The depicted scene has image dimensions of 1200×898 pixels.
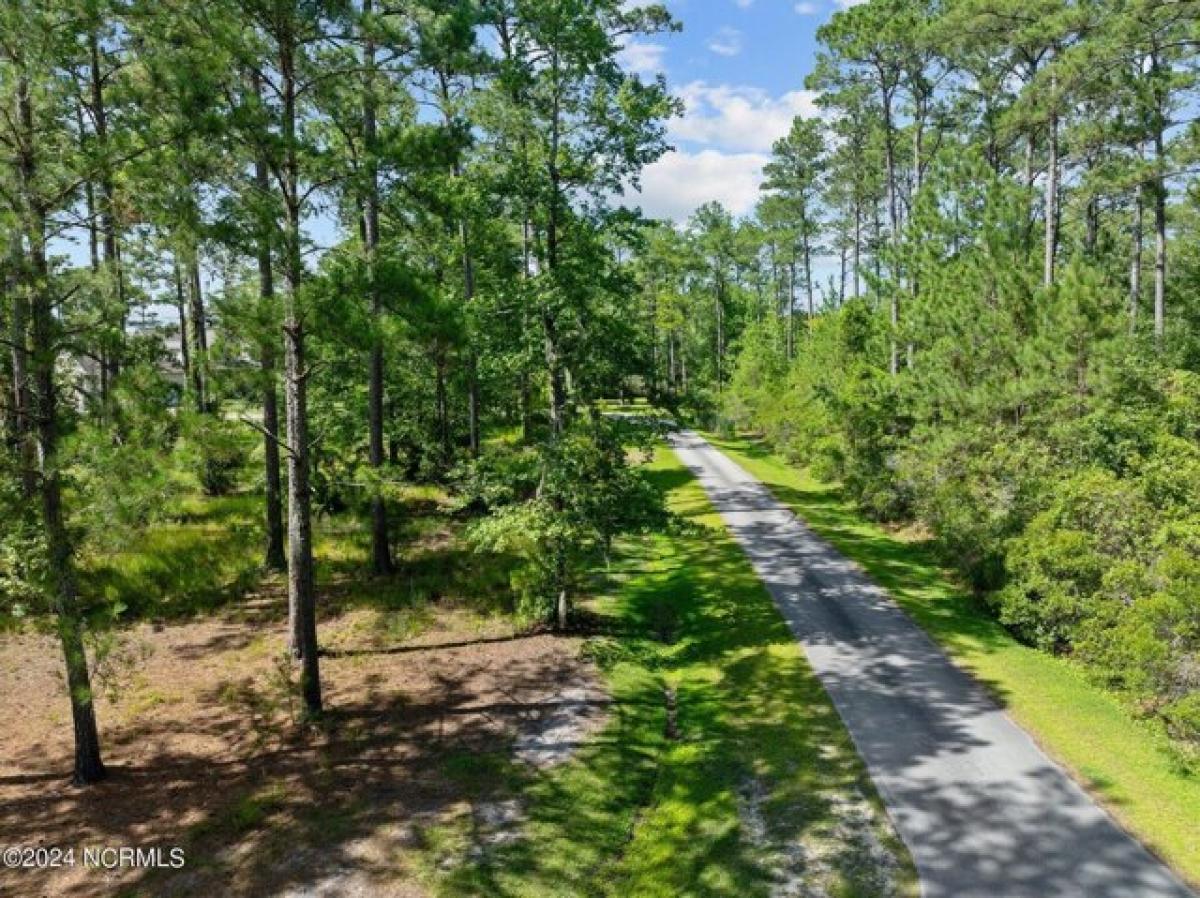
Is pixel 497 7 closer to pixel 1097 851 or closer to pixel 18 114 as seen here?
pixel 18 114

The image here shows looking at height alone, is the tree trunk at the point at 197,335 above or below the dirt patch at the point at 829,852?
above

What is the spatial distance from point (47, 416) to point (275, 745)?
5533mm

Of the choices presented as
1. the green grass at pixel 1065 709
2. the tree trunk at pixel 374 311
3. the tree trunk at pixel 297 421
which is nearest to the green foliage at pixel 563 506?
the tree trunk at pixel 374 311

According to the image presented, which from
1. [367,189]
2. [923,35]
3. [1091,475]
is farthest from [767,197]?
[367,189]

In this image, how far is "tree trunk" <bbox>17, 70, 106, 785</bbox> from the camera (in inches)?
348

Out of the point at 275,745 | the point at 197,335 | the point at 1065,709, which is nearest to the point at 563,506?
the point at 275,745

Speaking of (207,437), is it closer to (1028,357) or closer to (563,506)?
(563,506)

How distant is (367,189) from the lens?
35.9ft

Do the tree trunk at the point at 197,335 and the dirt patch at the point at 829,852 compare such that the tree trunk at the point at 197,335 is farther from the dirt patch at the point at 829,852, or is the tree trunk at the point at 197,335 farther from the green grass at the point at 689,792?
the dirt patch at the point at 829,852

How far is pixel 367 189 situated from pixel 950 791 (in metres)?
11.5

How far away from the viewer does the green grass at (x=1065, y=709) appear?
9.10 metres

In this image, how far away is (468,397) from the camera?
24.7 metres

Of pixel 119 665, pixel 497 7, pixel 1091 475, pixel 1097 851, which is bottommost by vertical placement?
pixel 1097 851

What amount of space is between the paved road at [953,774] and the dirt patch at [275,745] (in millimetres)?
4613
